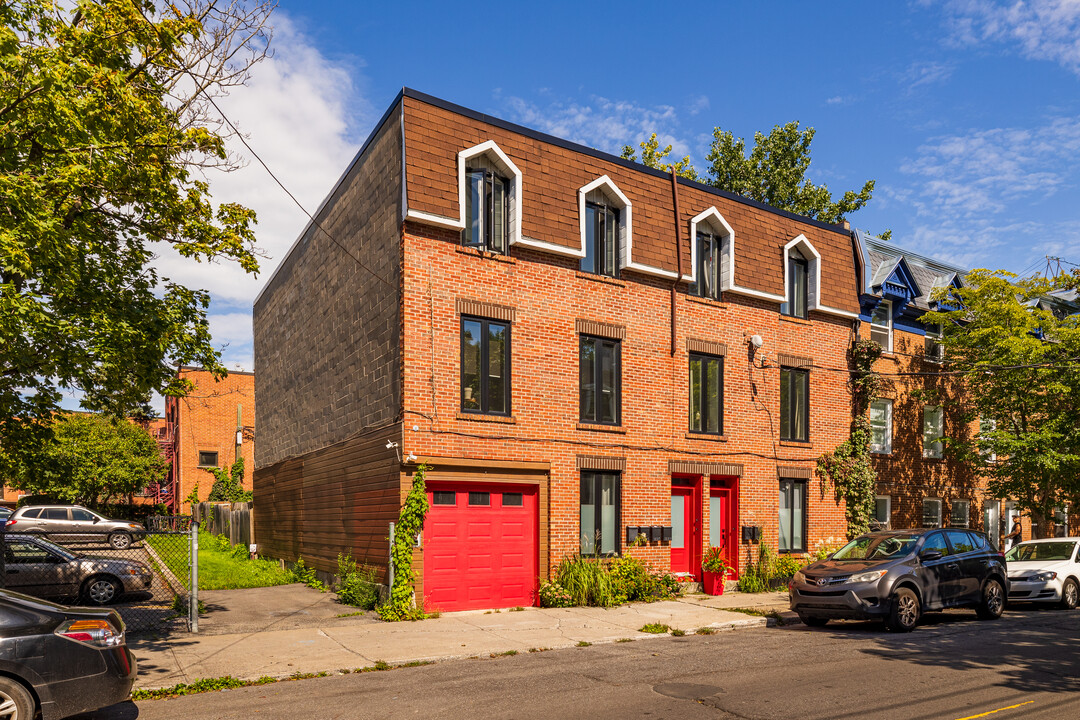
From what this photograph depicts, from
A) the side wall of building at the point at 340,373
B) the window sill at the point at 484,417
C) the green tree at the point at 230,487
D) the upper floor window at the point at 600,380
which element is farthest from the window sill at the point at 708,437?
the green tree at the point at 230,487

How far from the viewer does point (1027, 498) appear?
2459 centimetres

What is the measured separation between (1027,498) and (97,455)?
1653 inches

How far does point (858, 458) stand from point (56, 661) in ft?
67.1

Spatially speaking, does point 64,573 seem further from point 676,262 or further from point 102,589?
point 676,262

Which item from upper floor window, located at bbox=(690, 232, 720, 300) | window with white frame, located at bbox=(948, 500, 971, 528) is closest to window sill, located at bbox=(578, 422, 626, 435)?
upper floor window, located at bbox=(690, 232, 720, 300)

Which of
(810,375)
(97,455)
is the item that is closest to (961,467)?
(810,375)

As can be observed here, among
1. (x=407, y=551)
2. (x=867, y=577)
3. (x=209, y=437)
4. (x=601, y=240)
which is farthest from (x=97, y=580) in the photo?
(x=209, y=437)

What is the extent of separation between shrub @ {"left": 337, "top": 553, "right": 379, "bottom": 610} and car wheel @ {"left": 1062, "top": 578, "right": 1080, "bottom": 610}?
14.5 meters

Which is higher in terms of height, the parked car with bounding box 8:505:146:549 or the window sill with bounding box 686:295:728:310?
the window sill with bounding box 686:295:728:310

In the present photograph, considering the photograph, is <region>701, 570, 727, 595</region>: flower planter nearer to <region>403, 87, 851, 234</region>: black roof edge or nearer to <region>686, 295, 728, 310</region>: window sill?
<region>686, 295, 728, 310</region>: window sill

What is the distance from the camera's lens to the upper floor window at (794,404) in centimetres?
2211

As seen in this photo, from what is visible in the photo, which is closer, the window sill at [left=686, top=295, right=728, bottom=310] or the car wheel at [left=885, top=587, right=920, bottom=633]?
the car wheel at [left=885, top=587, right=920, bottom=633]

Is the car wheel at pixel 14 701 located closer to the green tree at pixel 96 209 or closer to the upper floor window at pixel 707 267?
the green tree at pixel 96 209

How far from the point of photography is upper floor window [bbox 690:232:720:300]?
20.8m
